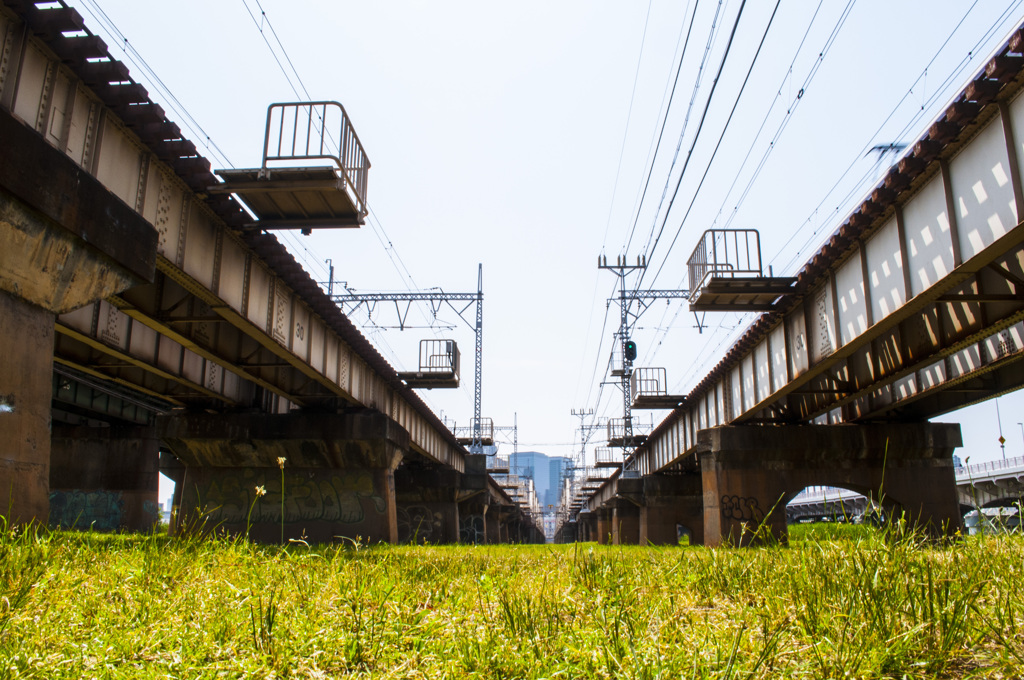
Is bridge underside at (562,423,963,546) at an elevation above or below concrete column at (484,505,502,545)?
above

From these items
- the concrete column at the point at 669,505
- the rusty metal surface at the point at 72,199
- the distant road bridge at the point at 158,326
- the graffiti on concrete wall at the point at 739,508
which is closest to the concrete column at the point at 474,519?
the concrete column at the point at 669,505

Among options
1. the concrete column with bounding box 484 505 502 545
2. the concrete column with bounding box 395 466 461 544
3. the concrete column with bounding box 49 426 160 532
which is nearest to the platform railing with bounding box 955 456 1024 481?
the concrete column with bounding box 484 505 502 545

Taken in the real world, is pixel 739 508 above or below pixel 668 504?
above

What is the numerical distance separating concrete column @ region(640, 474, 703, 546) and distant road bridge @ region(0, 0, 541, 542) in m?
14.7

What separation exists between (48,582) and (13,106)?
626 centimetres

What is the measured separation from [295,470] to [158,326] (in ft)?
37.6

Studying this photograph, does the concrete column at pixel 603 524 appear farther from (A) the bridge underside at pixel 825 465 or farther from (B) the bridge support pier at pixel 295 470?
(B) the bridge support pier at pixel 295 470

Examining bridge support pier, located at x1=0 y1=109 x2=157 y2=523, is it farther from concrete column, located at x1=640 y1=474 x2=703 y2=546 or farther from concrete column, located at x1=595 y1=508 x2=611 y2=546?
concrete column, located at x1=595 y1=508 x2=611 y2=546

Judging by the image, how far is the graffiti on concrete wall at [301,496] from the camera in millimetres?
24484

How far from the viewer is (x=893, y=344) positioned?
55.1 feet

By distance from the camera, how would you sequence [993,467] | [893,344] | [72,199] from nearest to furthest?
[72,199] → [893,344] → [993,467]

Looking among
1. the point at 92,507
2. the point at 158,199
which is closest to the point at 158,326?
the point at 158,199

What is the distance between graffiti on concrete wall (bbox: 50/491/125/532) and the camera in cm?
3028

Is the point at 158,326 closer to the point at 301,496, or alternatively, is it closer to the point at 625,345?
the point at 301,496
